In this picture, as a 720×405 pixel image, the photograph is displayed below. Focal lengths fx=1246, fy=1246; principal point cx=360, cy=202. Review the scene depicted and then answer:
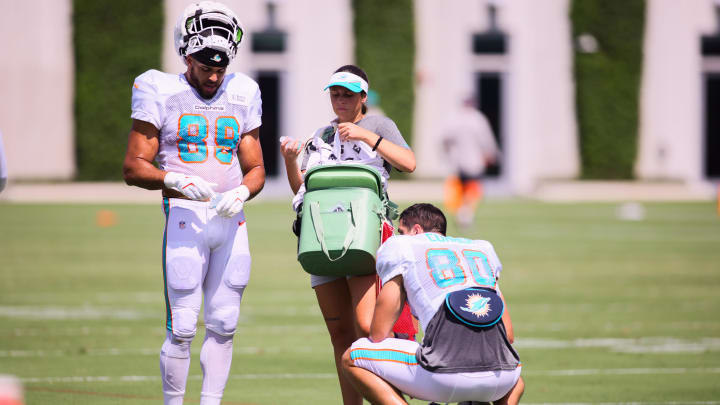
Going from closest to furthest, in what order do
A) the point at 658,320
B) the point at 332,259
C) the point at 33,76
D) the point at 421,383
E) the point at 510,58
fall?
the point at 421,383
the point at 332,259
the point at 658,320
the point at 33,76
the point at 510,58

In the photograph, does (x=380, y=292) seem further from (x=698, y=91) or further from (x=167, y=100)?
(x=698, y=91)

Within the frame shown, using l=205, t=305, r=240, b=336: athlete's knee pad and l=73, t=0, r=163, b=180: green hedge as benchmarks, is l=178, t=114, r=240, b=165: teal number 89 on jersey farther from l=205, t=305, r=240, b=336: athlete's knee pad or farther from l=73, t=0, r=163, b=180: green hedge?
l=73, t=0, r=163, b=180: green hedge

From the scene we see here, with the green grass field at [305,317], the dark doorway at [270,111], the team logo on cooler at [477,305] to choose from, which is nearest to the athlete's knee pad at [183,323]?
the team logo on cooler at [477,305]

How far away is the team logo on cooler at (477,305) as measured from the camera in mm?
5919

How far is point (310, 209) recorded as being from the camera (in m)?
6.55

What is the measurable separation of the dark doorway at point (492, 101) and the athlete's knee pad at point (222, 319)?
28.8 m

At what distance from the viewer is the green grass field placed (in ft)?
28.4

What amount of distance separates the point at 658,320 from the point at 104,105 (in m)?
22.7

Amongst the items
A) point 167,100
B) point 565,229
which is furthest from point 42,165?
point 167,100

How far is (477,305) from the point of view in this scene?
5.94 m

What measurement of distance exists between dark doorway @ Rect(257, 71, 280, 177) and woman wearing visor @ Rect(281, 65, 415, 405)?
1048 inches

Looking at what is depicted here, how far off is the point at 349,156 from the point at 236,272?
0.91 metres

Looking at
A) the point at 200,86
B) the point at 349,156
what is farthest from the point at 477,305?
the point at 200,86

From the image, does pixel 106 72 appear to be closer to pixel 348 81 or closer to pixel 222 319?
pixel 348 81
